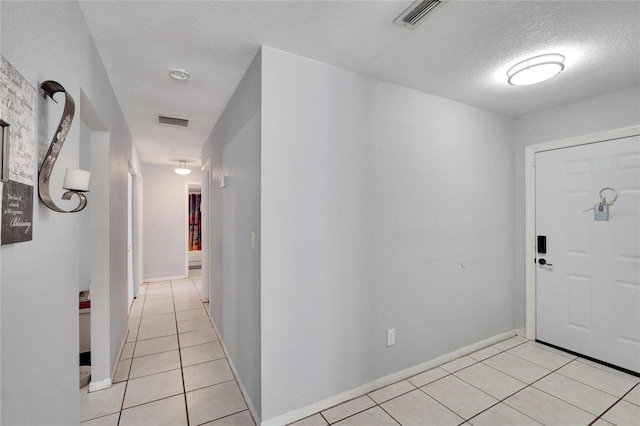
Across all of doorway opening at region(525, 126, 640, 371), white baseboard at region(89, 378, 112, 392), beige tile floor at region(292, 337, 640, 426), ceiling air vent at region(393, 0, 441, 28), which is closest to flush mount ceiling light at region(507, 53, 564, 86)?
ceiling air vent at region(393, 0, 441, 28)

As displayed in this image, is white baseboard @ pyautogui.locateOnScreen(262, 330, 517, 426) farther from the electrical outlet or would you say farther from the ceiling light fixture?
the ceiling light fixture

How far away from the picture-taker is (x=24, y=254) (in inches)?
38.0

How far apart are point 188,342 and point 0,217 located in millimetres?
2905

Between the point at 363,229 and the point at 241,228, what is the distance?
99 centimetres

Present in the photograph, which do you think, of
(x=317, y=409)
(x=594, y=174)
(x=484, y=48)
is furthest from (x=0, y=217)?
(x=594, y=174)

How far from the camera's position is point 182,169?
597 cm

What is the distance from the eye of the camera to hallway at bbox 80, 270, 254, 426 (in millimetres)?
2070

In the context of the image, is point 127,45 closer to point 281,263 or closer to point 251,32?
point 251,32

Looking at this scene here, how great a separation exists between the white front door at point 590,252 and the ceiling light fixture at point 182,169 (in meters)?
5.85

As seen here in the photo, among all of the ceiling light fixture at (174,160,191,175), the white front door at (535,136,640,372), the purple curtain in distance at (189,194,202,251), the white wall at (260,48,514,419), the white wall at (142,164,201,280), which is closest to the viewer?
the white wall at (260,48,514,419)

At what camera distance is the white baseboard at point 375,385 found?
1991mm

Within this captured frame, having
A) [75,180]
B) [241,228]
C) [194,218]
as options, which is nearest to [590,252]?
[241,228]

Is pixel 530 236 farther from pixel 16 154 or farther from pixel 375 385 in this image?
pixel 16 154

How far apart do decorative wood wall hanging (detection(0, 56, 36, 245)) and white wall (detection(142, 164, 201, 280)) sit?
573 cm
